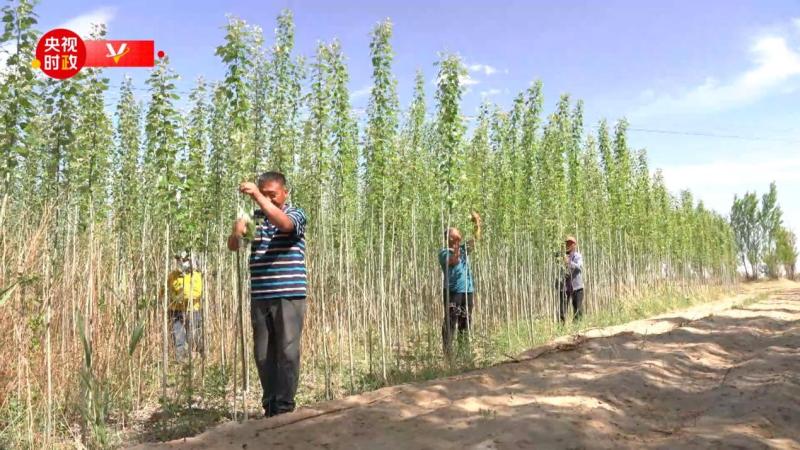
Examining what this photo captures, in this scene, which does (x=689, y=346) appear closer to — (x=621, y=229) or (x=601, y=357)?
(x=601, y=357)

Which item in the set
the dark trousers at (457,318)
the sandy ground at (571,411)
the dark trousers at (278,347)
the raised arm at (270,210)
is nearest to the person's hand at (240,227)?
the raised arm at (270,210)

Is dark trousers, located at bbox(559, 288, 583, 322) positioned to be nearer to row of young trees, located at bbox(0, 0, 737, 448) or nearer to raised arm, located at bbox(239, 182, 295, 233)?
row of young trees, located at bbox(0, 0, 737, 448)

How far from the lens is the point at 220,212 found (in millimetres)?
6289

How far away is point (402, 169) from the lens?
8.31m

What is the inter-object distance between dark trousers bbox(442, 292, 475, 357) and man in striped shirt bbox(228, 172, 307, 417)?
10.4 ft

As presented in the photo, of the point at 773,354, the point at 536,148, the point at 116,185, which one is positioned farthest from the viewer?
the point at 536,148

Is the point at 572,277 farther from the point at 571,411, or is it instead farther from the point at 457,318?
the point at 571,411

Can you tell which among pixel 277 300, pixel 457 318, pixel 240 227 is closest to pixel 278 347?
pixel 277 300

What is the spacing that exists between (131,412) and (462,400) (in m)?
3.48

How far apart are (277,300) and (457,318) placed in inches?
161

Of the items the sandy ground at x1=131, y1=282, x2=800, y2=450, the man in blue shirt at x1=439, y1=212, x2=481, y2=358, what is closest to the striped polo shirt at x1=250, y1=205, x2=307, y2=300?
the sandy ground at x1=131, y1=282, x2=800, y2=450

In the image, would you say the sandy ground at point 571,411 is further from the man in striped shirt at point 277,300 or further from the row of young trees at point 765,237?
the row of young trees at point 765,237

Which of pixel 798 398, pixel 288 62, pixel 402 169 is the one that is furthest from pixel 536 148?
pixel 798 398

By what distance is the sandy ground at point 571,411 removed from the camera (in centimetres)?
383
